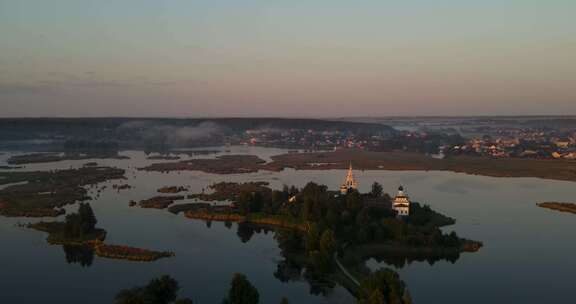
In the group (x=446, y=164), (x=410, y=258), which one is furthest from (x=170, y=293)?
(x=446, y=164)

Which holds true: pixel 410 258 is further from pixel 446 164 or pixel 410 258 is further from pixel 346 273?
pixel 446 164

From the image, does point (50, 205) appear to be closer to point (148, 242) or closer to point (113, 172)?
point (148, 242)

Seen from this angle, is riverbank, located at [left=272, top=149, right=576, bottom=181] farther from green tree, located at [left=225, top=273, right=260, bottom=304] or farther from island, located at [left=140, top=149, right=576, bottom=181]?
green tree, located at [left=225, top=273, right=260, bottom=304]

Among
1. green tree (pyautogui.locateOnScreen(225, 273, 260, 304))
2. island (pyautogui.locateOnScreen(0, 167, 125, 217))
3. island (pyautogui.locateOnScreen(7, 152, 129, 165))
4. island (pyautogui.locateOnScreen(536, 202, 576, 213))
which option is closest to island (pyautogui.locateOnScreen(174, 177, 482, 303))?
green tree (pyautogui.locateOnScreen(225, 273, 260, 304))

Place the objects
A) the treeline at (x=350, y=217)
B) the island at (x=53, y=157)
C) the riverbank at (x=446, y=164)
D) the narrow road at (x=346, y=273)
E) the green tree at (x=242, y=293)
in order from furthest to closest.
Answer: the island at (x=53, y=157), the riverbank at (x=446, y=164), the treeline at (x=350, y=217), the narrow road at (x=346, y=273), the green tree at (x=242, y=293)

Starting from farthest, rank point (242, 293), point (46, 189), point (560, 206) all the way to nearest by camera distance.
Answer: point (46, 189) → point (560, 206) → point (242, 293)

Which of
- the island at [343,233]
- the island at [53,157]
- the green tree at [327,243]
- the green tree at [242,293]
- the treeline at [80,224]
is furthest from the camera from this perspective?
the island at [53,157]

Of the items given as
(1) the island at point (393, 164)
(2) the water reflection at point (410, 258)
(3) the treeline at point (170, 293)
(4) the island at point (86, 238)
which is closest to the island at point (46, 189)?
(4) the island at point (86, 238)

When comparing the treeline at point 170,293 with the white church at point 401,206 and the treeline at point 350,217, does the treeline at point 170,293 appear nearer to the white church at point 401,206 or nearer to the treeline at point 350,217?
the treeline at point 350,217
